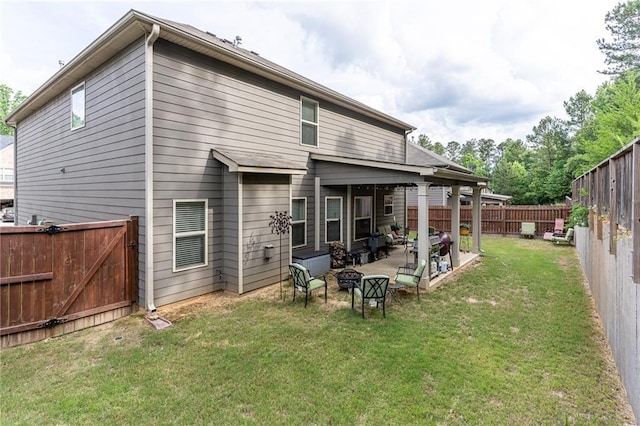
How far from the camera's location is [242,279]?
677 cm

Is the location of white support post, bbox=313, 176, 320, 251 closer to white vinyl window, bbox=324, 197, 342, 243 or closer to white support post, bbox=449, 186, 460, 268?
white vinyl window, bbox=324, 197, 342, 243

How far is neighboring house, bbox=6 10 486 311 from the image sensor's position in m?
5.86

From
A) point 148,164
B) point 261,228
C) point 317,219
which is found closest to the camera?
point 148,164

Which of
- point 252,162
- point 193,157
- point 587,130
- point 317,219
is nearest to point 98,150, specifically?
point 193,157

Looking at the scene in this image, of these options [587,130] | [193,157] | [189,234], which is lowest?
[189,234]

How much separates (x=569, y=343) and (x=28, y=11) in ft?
43.4

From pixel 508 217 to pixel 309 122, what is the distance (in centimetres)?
1414

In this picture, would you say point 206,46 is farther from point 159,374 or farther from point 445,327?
point 445,327

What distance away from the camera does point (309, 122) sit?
30.7 feet

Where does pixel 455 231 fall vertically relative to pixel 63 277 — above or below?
above

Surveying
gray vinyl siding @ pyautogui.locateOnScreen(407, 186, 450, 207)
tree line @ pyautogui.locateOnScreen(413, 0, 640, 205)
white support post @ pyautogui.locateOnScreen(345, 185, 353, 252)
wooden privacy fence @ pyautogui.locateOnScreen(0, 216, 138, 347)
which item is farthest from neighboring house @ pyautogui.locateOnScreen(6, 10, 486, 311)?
gray vinyl siding @ pyautogui.locateOnScreen(407, 186, 450, 207)

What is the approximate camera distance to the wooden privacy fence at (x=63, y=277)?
14.3ft

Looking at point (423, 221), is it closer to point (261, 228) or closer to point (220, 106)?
point (261, 228)

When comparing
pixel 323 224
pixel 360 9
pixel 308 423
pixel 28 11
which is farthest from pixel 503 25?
pixel 28 11
